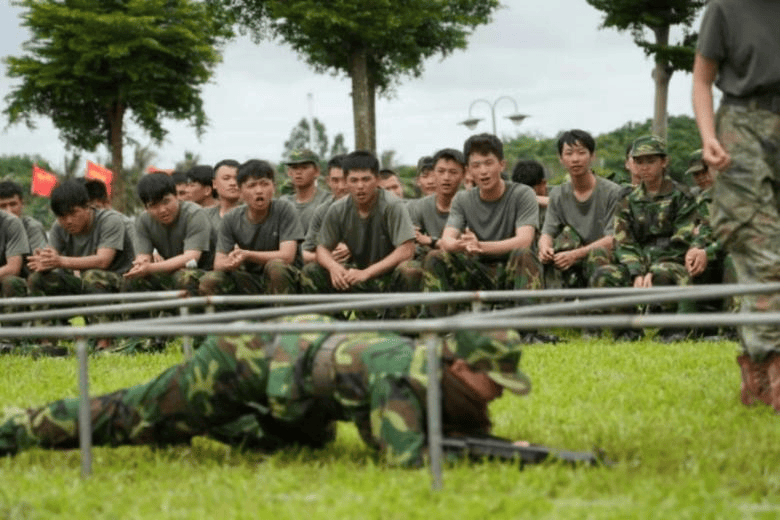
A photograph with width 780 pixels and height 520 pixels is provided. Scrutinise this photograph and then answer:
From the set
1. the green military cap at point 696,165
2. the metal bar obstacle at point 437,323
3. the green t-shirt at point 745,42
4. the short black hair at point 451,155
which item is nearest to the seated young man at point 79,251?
the short black hair at point 451,155

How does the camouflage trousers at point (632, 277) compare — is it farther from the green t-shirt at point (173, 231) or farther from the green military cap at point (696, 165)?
the green t-shirt at point (173, 231)

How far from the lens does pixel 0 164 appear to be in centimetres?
6425

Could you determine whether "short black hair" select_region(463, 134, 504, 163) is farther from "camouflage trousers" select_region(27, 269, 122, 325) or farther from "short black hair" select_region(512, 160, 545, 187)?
"camouflage trousers" select_region(27, 269, 122, 325)

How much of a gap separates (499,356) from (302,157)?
7882mm

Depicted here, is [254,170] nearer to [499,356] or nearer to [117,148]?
[499,356]

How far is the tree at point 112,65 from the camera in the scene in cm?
3291

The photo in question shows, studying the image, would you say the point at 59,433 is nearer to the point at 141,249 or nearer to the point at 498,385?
the point at 498,385

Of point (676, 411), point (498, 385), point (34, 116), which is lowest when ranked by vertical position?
point (676, 411)

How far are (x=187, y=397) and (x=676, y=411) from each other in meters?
2.51

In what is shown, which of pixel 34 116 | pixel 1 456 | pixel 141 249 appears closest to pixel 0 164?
pixel 34 116

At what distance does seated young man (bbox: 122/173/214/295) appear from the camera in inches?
421

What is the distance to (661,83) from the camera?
30141 millimetres

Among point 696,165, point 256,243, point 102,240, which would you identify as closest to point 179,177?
point 102,240

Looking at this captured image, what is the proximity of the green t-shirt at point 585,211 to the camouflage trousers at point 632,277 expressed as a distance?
58 cm
